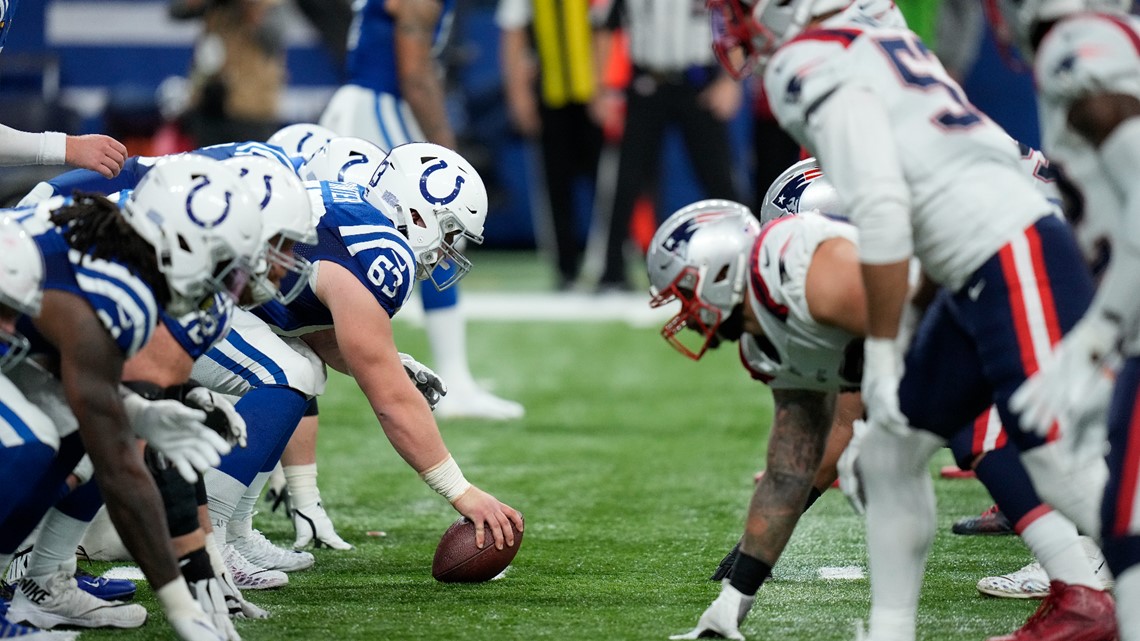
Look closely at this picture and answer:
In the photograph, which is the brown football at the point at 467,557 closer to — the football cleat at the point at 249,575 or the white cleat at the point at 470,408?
the football cleat at the point at 249,575

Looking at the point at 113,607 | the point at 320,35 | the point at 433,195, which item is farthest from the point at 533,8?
the point at 113,607

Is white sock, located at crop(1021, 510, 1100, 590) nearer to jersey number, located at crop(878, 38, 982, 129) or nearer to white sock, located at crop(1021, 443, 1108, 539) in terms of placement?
white sock, located at crop(1021, 443, 1108, 539)

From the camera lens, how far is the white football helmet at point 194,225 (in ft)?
10.3

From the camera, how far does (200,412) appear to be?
10.5 ft

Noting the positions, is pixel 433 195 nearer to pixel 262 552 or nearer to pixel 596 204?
pixel 262 552

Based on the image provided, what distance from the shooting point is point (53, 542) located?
3.57 meters

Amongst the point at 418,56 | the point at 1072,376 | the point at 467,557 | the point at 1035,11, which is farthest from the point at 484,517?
the point at 418,56

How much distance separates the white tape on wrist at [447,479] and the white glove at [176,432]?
86 cm

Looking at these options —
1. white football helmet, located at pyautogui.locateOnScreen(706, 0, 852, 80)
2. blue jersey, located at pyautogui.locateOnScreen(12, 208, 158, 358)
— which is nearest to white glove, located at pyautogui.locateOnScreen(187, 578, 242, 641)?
blue jersey, located at pyautogui.locateOnScreen(12, 208, 158, 358)

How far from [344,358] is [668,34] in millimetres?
5839

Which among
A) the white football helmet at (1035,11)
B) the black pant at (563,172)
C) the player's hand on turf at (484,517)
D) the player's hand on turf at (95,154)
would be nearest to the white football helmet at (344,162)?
the player's hand on turf at (95,154)

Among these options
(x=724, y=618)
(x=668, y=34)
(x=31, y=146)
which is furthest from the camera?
(x=668, y=34)

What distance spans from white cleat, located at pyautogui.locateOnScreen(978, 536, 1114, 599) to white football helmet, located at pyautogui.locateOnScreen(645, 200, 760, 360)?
0.99 meters

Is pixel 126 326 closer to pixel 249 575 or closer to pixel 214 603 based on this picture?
pixel 214 603
